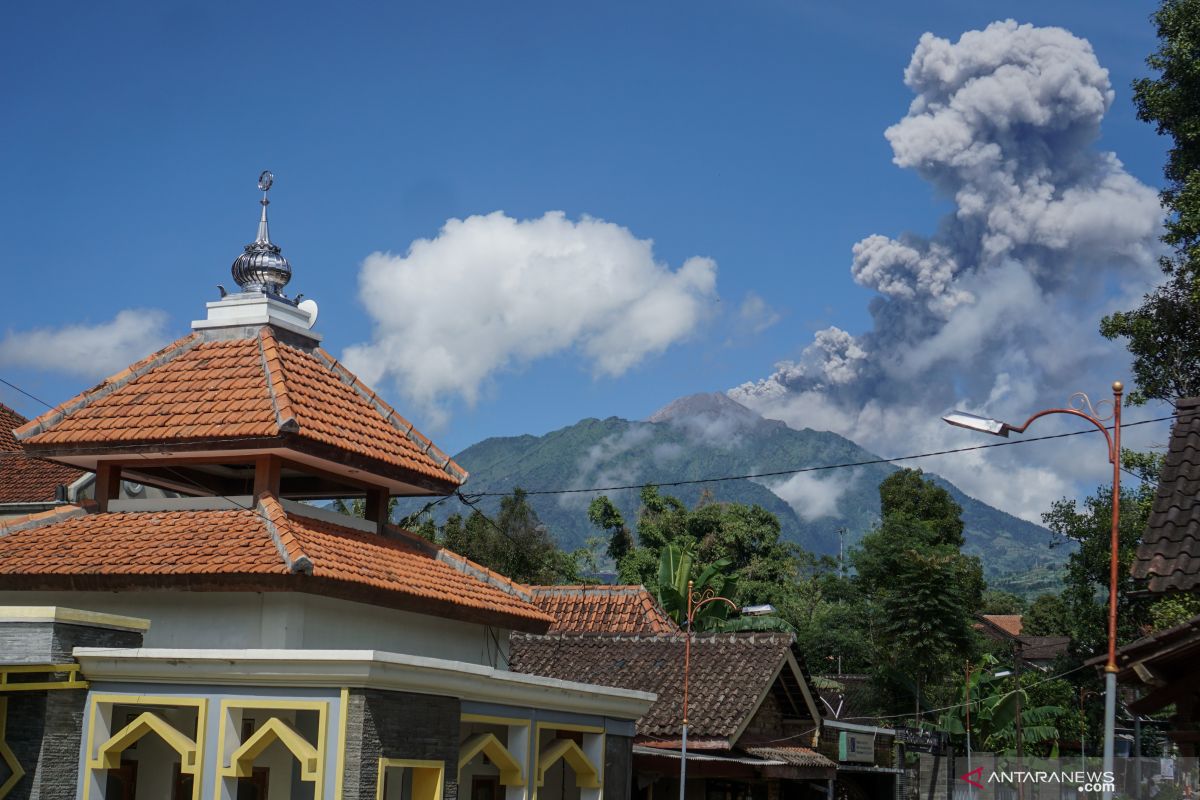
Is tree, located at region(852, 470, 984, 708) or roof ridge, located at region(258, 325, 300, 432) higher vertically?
roof ridge, located at region(258, 325, 300, 432)

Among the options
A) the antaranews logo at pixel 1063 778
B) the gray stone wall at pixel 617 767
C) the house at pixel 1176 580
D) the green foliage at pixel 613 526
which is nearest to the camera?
the house at pixel 1176 580

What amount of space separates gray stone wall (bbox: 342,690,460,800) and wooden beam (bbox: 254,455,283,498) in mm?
3758

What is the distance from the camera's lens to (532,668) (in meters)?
24.5

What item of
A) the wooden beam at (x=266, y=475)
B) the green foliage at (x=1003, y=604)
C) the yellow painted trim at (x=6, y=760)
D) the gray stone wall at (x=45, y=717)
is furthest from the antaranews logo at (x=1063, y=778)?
the green foliage at (x=1003, y=604)

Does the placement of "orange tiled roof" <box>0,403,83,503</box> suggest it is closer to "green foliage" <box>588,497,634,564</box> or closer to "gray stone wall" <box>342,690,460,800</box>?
"gray stone wall" <box>342,690,460,800</box>

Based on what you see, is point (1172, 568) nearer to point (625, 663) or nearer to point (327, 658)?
point (327, 658)

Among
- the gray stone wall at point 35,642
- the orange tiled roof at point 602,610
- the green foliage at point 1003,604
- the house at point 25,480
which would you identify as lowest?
the gray stone wall at point 35,642

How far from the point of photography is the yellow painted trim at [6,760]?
11.7 meters

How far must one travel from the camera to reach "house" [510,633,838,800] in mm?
21828

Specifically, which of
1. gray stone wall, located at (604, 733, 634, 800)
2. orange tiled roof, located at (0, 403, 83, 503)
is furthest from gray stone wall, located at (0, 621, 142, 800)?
orange tiled roof, located at (0, 403, 83, 503)

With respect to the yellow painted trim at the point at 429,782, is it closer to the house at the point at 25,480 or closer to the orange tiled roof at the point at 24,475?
the house at the point at 25,480

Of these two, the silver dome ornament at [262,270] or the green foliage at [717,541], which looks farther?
the green foliage at [717,541]

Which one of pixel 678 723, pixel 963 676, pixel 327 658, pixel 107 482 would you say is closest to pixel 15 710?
pixel 327 658

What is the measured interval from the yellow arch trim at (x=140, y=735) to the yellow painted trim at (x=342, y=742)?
146 centimetres
